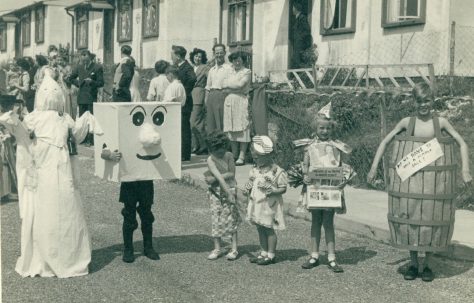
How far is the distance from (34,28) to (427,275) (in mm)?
41322

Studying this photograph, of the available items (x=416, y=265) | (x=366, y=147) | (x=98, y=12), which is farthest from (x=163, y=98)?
(x=98, y=12)

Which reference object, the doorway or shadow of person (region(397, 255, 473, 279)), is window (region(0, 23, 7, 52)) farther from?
shadow of person (region(397, 255, 473, 279))

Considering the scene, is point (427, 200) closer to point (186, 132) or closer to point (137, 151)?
point (137, 151)

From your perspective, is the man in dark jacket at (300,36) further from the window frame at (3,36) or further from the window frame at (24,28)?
the window frame at (3,36)

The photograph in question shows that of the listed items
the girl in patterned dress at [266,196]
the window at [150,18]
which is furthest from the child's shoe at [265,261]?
the window at [150,18]

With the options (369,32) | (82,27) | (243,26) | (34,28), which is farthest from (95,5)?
(369,32)

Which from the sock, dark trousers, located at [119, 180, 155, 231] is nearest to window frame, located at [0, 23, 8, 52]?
dark trousers, located at [119, 180, 155, 231]

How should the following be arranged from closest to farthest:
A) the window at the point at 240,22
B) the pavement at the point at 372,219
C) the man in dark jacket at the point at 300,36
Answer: the pavement at the point at 372,219, the man in dark jacket at the point at 300,36, the window at the point at 240,22

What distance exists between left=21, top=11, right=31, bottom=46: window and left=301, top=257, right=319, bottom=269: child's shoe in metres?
41.8

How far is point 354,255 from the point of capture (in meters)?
7.84

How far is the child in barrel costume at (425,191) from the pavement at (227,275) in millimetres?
332

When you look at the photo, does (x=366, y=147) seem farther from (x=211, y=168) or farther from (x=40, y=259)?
(x=40, y=259)

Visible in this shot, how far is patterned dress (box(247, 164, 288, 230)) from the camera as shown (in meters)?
7.27

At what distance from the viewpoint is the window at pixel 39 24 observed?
144 ft
